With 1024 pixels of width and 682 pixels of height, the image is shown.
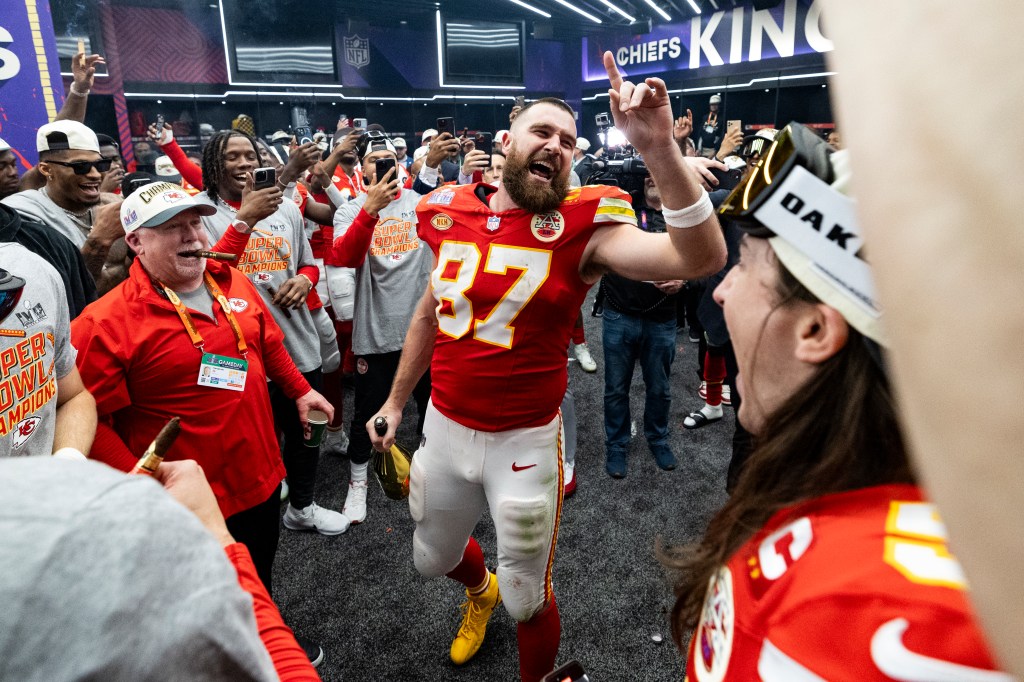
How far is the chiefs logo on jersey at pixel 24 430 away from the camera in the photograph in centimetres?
168

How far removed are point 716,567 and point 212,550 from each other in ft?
2.51

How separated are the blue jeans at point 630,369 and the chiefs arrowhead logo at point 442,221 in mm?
2067

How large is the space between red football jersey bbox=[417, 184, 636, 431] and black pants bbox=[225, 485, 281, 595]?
2.76ft

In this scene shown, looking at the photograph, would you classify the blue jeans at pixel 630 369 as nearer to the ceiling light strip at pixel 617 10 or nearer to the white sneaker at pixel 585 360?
the white sneaker at pixel 585 360

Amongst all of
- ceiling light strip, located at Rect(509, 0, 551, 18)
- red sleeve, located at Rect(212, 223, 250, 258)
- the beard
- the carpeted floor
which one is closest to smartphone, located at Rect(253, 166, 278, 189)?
red sleeve, located at Rect(212, 223, 250, 258)

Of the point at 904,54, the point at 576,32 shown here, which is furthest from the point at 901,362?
the point at 576,32

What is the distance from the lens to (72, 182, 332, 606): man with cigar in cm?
211

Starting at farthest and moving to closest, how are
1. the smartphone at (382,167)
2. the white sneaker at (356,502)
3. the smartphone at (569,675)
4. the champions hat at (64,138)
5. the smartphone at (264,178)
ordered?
the smartphone at (382,167) < the white sneaker at (356,502) < the champions hat at (64,138) < the smartphone at (264,178) < the smartphone at (569,675)

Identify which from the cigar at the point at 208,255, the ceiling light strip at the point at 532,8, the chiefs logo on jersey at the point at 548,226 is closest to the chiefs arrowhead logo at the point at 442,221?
the chiefs logo on jersey at the point at 548,226

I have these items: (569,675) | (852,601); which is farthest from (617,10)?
(852,601)

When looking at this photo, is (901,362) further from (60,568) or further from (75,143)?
(75,143)

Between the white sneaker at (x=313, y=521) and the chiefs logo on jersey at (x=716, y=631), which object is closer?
the chiefs logo on jersey at (x=716, y=631)

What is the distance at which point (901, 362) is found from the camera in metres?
0.17

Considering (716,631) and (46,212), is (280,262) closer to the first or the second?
(46,212)
